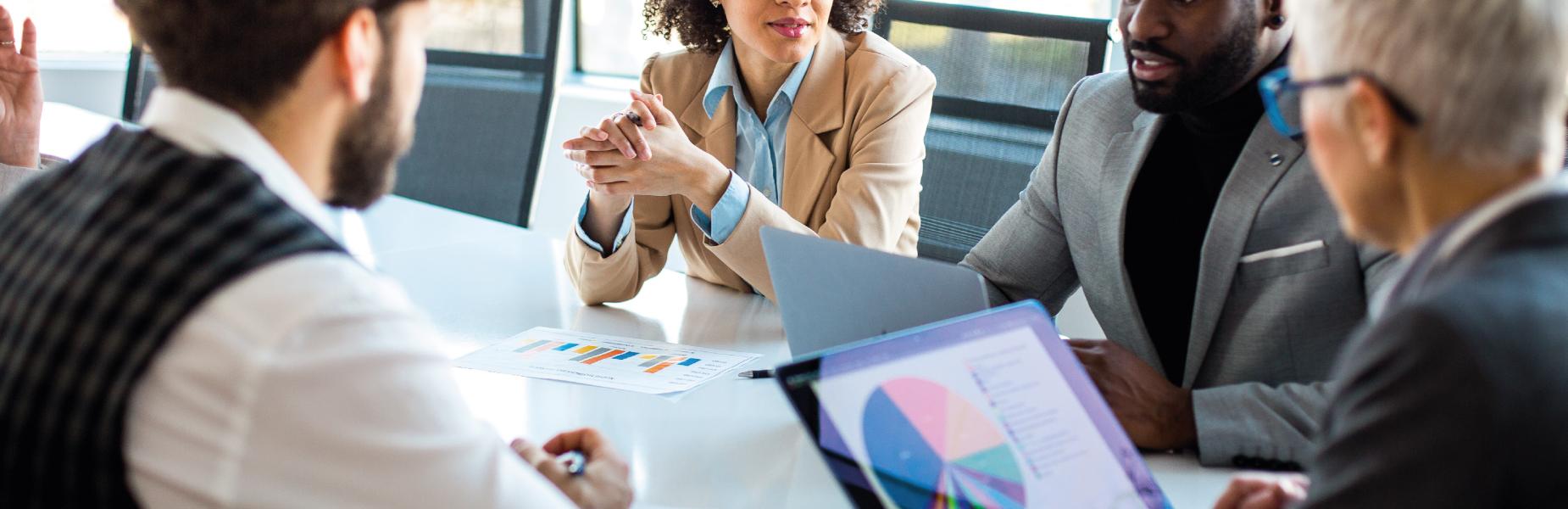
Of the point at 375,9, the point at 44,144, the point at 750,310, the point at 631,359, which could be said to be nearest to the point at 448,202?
the point at 44,144

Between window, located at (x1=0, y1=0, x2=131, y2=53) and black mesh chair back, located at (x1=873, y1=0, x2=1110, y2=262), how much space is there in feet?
12.0

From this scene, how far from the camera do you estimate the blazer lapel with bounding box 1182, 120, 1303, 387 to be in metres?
1.53

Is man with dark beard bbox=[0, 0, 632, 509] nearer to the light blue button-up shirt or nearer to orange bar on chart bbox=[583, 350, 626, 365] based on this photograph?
orange bar on chart bbox=[583, 350, 626, 365]

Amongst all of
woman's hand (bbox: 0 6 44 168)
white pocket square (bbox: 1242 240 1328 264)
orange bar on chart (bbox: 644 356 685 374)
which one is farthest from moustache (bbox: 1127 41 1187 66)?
woman's hand (bbox: 0 6 44 168)

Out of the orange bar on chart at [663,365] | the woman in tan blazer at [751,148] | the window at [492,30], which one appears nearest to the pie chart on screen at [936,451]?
the orange bar on chart at [663,365]

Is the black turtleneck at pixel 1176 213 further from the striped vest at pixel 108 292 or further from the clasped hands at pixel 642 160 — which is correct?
the striped vest at pixel 108 292

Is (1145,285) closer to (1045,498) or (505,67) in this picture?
(1045,498)

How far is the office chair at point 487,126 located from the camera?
2.72 meters

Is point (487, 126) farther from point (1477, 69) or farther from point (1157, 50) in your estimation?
point (1477, 69)

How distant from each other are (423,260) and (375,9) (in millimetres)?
1316

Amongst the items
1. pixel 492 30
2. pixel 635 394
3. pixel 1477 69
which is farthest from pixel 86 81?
pixel 1477 69

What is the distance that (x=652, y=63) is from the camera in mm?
2348

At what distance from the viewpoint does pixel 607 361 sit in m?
1.64

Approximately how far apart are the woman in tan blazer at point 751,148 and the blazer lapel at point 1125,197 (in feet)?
1.43
